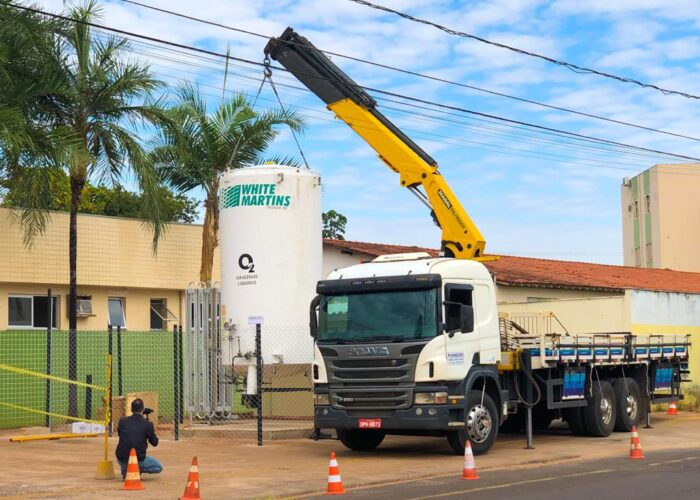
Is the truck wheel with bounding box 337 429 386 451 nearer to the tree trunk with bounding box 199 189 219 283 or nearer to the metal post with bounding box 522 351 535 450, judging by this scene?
the metal post with bounding box 522 351 535 450

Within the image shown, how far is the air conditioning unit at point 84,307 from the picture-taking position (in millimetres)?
27759

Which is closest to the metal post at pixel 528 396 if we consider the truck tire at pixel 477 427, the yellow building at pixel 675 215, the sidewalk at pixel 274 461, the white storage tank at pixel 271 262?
the sidewalk at pixel 274 461

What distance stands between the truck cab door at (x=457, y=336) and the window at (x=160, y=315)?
14080 millimetres

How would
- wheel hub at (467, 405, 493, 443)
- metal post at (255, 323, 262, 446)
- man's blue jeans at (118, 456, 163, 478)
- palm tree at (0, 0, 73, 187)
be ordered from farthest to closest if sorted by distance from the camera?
palm tree at (0, 0, 73, 187) < metal post at (255, 323, 262, 446) < wheel hub at (467, 405, 493, 443) < man's blue jeans at (118, 456, 163, 478)

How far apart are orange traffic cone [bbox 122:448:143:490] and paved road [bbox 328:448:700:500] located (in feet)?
9.15

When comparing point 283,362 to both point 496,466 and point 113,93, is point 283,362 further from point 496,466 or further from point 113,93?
point 113,93

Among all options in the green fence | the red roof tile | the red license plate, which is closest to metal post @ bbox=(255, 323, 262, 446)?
the red license plate

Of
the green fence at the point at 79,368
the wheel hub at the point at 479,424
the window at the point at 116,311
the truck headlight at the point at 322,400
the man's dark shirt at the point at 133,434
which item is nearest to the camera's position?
the man's dark shirt at the point at 133,434

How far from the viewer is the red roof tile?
106 feet

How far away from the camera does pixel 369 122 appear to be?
72.4 feet

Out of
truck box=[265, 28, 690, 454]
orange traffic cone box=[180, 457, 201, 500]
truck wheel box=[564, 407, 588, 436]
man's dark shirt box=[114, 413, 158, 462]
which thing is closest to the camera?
orange traffic cone box=[180, 457, 201, 500]

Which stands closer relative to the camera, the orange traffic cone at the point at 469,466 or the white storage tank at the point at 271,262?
the orange traffic cone at the point at 469,466

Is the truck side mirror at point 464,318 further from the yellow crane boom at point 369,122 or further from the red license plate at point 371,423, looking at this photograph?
the yellow crane boom at point 369,122

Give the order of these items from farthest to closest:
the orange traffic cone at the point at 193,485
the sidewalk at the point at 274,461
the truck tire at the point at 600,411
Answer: the truck tire at the point at 600,411, the sidewalk at the point at 274,461, the orange traffic cone at the point at 193,485
